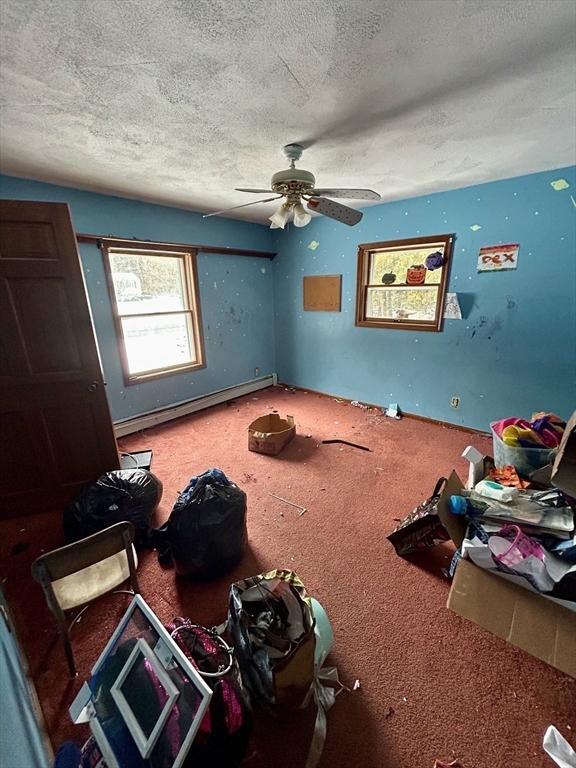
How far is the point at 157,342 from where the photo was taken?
11.5 feet

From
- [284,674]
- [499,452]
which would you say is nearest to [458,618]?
[284,674]

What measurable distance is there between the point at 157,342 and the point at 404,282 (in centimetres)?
286

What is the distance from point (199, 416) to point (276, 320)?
1859 millimetres

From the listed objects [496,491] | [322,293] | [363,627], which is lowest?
[363,627]

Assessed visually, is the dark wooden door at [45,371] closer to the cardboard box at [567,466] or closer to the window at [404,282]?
the cardboard box at [567,466]

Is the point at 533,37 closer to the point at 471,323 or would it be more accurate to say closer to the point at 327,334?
the point at 471,323

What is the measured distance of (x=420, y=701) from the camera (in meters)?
1.12

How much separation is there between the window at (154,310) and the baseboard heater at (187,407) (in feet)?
1.38

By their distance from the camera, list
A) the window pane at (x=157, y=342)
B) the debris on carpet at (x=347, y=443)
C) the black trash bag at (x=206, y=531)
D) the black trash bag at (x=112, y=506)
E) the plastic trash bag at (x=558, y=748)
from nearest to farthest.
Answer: the plastic trash bag at (x=558, y=748) < the black trash bag at (x=206, y=531) < the black trash bag at (x=112, y=506) < the debris on carpet at (x=347, y=443) < the window pane at (x=157, y=342)

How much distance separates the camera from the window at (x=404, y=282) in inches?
121

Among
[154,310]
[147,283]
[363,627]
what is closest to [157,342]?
[154,310]

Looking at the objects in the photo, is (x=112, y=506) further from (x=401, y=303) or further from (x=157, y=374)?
(x=401, y=303)

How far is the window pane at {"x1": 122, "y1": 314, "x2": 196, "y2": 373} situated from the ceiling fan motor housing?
83.9 inches

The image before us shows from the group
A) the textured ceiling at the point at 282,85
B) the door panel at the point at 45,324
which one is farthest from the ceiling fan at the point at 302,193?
the door panel at the point at 45,324
